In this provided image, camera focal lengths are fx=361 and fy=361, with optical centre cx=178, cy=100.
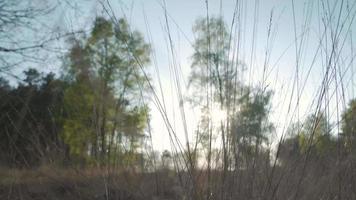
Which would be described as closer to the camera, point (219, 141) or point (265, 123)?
point (219, 141)

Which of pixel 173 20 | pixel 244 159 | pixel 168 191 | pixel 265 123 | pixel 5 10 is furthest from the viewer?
pixel 5 10

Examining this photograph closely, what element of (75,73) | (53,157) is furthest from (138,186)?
(75,73)

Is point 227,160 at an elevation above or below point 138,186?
above

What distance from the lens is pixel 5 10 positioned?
14.5 feet

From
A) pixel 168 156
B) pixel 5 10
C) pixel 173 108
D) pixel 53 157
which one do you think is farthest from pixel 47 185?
pixel 5 10

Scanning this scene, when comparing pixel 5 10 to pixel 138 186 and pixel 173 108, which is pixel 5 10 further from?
pixel 173 108

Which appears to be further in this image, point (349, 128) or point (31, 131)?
point (31, 131)

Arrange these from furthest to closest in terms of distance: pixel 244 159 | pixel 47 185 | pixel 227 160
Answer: pixel 47 185 < pixel 244 159 < pixel 227 160

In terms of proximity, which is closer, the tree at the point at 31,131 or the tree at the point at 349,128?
the tree at the point at 349,128

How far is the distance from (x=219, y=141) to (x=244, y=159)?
12cm

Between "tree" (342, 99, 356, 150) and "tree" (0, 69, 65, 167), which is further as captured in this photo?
"tree" (0, 69, 65, 167)

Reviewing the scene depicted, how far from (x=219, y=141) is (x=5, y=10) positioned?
3941 mm

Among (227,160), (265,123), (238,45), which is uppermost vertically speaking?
(238,45)

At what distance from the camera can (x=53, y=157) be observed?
2234mm
